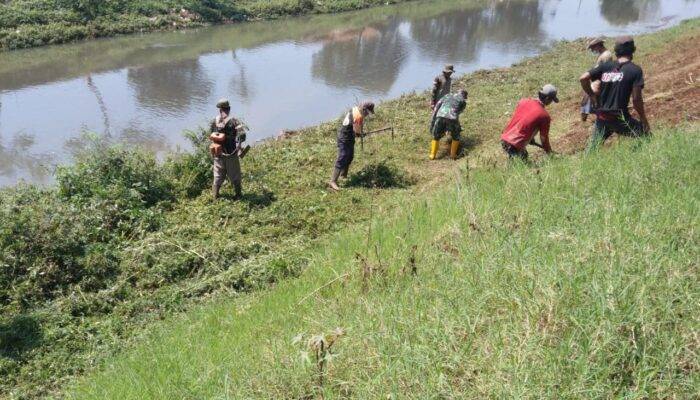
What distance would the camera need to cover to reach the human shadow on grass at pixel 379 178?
867cm

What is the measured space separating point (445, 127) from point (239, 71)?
1217cm

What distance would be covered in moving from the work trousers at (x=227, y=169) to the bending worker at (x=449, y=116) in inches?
142

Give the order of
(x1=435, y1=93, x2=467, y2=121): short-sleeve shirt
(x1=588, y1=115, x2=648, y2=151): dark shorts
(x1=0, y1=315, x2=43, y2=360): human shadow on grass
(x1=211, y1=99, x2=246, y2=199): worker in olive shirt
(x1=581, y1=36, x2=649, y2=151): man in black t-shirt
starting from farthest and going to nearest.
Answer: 1. (x1=435, y1=93, x2=467, y2=121): short-sleeve shirt
2. (x1=211, y1=99, x2=246, y2=199): worker in olive shirt
3. (x1=588, y1=115, x2=648, y2=151): dark shorts
4. (x1=581, y1=36, x2=649, y2=151): man in black t-shirt
5. (x1=0, y1=315, x2=43, y2=360): human shadow on grass

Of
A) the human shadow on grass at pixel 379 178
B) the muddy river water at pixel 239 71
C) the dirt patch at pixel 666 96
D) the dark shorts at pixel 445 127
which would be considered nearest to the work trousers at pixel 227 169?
the human shadow on grass at pixel 379 178

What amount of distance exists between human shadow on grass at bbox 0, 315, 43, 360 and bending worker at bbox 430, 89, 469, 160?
664 cm

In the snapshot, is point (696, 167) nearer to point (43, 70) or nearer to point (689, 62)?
point (689, 62)

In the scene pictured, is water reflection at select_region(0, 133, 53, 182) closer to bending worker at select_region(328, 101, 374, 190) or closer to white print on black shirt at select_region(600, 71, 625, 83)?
bending worker at select_region(328, 101, 374, 190)

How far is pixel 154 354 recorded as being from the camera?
4.02 meters

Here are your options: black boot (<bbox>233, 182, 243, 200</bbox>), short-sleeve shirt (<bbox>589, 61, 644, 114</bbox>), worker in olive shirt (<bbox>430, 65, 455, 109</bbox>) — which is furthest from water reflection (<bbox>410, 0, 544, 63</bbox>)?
short-sleeve shirt (<bbox>589, 61, 644, 114</bbox>)

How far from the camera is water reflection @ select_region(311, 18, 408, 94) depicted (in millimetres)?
18734

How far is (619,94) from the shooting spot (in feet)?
18.4

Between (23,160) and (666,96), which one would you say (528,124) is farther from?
(23,160)

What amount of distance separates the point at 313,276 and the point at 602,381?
301 cm

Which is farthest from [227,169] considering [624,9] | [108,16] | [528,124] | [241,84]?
[624,9]
